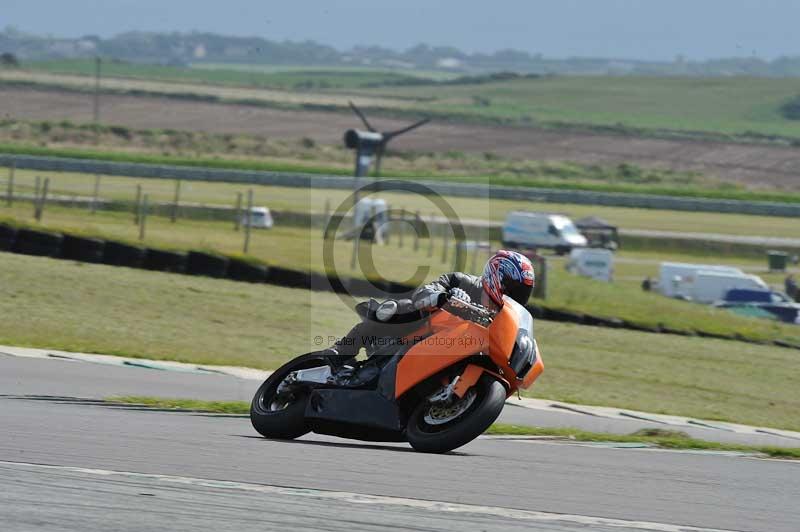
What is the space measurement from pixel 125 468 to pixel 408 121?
291 feet

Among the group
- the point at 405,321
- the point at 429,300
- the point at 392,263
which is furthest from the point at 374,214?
the point at 429,300

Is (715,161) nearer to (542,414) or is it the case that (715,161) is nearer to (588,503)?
(542,414)

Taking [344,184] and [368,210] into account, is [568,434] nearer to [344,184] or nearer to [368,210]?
[368,210]

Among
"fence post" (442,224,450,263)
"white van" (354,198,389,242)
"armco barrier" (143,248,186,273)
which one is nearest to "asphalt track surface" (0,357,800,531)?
"armco barrier" (143,248,186,273)

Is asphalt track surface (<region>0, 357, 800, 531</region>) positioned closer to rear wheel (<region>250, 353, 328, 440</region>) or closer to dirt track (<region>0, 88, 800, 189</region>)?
rear wheel (<region>250, 353, 328, 440</region>)

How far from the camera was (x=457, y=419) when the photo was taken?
7371mm

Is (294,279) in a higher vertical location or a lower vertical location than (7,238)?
lower

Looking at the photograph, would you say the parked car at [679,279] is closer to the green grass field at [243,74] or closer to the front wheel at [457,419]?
the front wheel at [457,419]

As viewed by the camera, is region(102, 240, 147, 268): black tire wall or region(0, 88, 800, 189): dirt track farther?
region(0, 88, 800, 189): dirt track

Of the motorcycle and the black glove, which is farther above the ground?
the black glove

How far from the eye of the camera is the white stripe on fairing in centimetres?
553

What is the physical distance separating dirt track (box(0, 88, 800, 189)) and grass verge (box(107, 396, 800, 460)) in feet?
204

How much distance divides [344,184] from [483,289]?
119 feet

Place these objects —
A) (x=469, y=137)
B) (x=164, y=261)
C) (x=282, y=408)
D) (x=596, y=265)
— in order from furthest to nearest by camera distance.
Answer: (x=469, y=137), (x=596, y=265), (x=164, y=261), (x=282, y=408)
